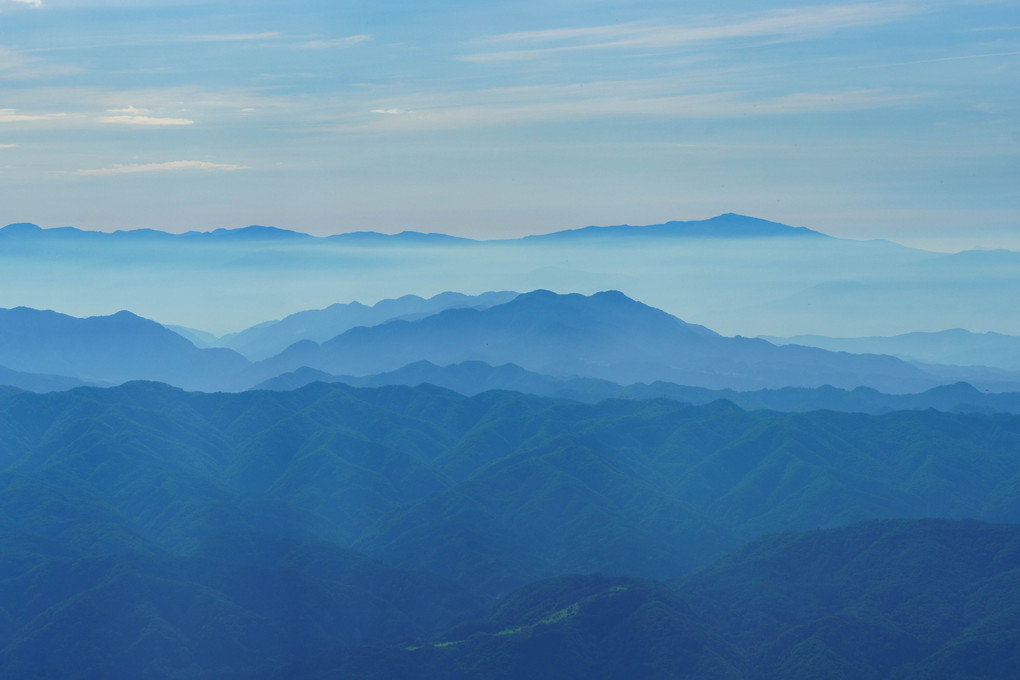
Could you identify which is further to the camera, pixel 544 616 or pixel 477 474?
pixel 477 474

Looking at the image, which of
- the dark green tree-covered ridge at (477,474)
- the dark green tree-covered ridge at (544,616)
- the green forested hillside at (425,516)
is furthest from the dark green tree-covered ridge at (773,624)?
the dark green tree-covered ridge at (477,474)

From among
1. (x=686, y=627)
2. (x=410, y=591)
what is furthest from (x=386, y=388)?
(x=686, y=627)

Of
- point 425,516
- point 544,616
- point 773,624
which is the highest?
point 544,616

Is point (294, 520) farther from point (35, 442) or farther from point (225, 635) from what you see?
point (35, 442)

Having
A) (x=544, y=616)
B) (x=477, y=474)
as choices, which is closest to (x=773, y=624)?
(x=544, y=616)

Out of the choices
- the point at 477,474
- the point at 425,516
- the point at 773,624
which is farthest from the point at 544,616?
the point at 477,474

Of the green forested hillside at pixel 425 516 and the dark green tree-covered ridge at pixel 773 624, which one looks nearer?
the dark green tree-covered ridge at pixel 773 624

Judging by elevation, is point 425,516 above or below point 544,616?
below

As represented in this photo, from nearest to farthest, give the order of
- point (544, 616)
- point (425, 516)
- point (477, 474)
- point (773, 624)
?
point (544, 616), point (773, 624), point (425, 516), point (477, 474)

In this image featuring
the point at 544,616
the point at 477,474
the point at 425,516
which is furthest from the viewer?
the point at 477,474

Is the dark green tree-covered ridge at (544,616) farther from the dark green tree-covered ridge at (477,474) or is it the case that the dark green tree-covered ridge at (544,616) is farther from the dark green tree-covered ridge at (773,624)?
the dark green tree-covered ridge at (477,474)

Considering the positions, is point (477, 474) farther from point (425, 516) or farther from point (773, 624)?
point (773, 624)
